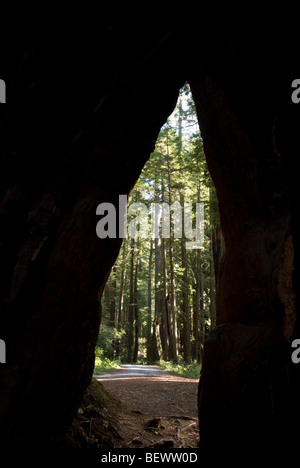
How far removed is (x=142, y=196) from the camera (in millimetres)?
22188

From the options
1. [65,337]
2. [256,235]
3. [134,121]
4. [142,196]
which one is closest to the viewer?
[65,337]

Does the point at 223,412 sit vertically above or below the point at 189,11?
below

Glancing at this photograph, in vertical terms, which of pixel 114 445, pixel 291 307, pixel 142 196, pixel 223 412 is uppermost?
pixel 142 196

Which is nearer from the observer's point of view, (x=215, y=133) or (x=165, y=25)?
(x=165, y=25)

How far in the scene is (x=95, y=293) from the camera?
3205mm

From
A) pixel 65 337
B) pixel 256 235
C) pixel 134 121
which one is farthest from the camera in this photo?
pixel 256 235

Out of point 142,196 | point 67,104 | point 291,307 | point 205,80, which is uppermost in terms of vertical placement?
point 142,196

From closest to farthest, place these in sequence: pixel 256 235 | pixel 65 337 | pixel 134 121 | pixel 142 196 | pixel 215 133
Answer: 1. pixel 65 337
2. pixel 134 121
3. pixel 256 235
4. pixel 215 133
5. pixel 142 196

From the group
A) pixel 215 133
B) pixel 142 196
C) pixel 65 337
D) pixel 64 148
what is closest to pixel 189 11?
pixel 215 133

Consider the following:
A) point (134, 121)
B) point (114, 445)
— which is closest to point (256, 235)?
point (134, 121)

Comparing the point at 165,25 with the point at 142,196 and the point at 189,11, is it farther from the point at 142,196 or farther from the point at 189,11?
the point at 142,196

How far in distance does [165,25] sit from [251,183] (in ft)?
6.99

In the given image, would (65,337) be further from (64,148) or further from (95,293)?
(64,148)

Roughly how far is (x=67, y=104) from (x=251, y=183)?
2.36 metres
